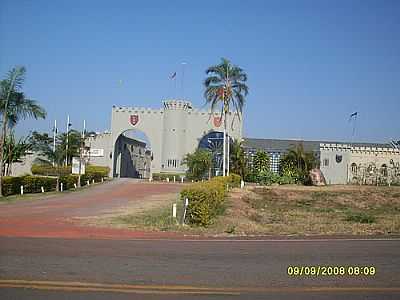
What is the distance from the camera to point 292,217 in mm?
20922

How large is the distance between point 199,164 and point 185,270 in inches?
1932

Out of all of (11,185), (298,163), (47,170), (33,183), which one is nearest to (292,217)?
(11,185)

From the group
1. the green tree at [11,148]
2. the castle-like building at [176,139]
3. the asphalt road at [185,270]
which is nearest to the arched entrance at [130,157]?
the castle-like building at [176,139]

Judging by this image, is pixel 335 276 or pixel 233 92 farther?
pixel 233 92

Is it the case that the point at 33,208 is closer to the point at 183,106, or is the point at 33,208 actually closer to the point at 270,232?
the point at 270,232

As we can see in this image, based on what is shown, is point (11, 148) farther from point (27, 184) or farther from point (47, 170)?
point (47, 170)

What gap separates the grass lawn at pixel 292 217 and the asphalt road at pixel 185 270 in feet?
11.9

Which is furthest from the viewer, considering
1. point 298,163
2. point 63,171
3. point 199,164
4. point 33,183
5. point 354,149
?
point 354,149

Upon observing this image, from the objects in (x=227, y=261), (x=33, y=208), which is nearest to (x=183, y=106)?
(x=33, y=208)

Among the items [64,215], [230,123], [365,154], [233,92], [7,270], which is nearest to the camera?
[7,270]

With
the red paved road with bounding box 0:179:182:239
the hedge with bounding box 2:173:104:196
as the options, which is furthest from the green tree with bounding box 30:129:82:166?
the red paved road with bounding box 0:179:182:239

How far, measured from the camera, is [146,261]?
9656mm

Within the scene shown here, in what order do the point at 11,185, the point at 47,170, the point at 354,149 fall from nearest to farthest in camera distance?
1. the point at 11,185
2. the point at 47,170
3. the point at 354,149

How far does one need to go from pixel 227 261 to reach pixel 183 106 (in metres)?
57.1
